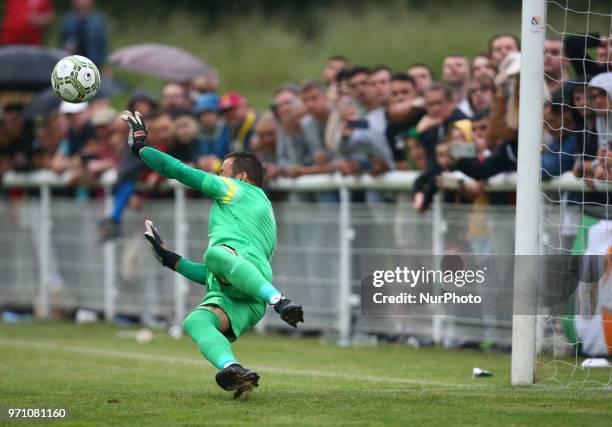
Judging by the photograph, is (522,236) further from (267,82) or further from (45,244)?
(267,82)

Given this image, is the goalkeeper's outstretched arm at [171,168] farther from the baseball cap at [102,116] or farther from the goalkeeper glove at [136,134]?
the baseball cap at [102,116]

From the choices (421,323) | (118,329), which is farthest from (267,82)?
(421,323)

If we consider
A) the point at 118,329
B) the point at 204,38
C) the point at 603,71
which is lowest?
the point at 118,329

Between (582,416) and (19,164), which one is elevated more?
(19,164)

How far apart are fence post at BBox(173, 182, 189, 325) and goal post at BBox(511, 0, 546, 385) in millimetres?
8298

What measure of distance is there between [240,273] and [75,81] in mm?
2666

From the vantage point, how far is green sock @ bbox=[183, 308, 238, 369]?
9.46 meters

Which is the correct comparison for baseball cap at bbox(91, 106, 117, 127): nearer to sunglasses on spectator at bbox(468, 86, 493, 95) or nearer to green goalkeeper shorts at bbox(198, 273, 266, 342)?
sunglasses on spectator at bbox(468, 86, 493, 95)

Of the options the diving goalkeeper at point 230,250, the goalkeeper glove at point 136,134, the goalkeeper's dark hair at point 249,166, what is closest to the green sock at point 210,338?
the diving goalkeeper at point 230,250

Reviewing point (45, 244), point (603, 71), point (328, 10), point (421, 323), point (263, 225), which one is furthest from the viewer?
point (328, 10)

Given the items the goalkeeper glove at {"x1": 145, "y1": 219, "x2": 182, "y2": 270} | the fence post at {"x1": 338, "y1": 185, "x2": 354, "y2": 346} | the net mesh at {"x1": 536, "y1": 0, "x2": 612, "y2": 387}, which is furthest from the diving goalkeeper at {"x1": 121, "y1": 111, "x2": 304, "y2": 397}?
the fence post at {"x1": 338, "y1": 185, "x2": 354, "y2": 346}

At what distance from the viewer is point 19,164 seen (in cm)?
2114

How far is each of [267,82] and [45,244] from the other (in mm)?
14425

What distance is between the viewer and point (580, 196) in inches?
505
